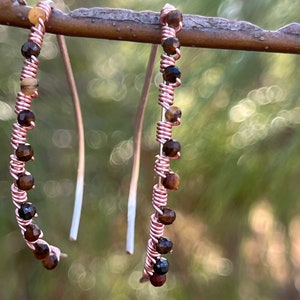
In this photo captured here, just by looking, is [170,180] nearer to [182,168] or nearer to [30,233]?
[30,233]

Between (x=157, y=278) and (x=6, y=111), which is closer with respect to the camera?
(x=157, y=278)

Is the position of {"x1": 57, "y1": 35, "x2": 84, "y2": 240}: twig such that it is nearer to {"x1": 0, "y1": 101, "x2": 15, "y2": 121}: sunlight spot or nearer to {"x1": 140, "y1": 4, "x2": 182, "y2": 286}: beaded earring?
{"x1": 140, "y1": 4, "x2": 182, "y2": 286}: beaded earring

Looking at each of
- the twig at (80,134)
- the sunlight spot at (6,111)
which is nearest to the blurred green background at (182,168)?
the sunlight spot at (6,111)

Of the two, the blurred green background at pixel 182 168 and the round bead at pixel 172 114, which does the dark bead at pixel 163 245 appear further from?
the blurred green background at pixel 182 168

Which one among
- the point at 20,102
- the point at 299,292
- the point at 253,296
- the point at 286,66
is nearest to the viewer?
the point at 20,102

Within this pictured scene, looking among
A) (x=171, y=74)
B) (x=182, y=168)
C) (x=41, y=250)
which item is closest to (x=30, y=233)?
(x=41, y=250)

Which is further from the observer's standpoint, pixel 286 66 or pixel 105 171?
pixel 105 171

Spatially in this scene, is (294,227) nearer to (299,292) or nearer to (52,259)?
(299,292)

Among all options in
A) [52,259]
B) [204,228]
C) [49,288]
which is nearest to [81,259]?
[49,288]
